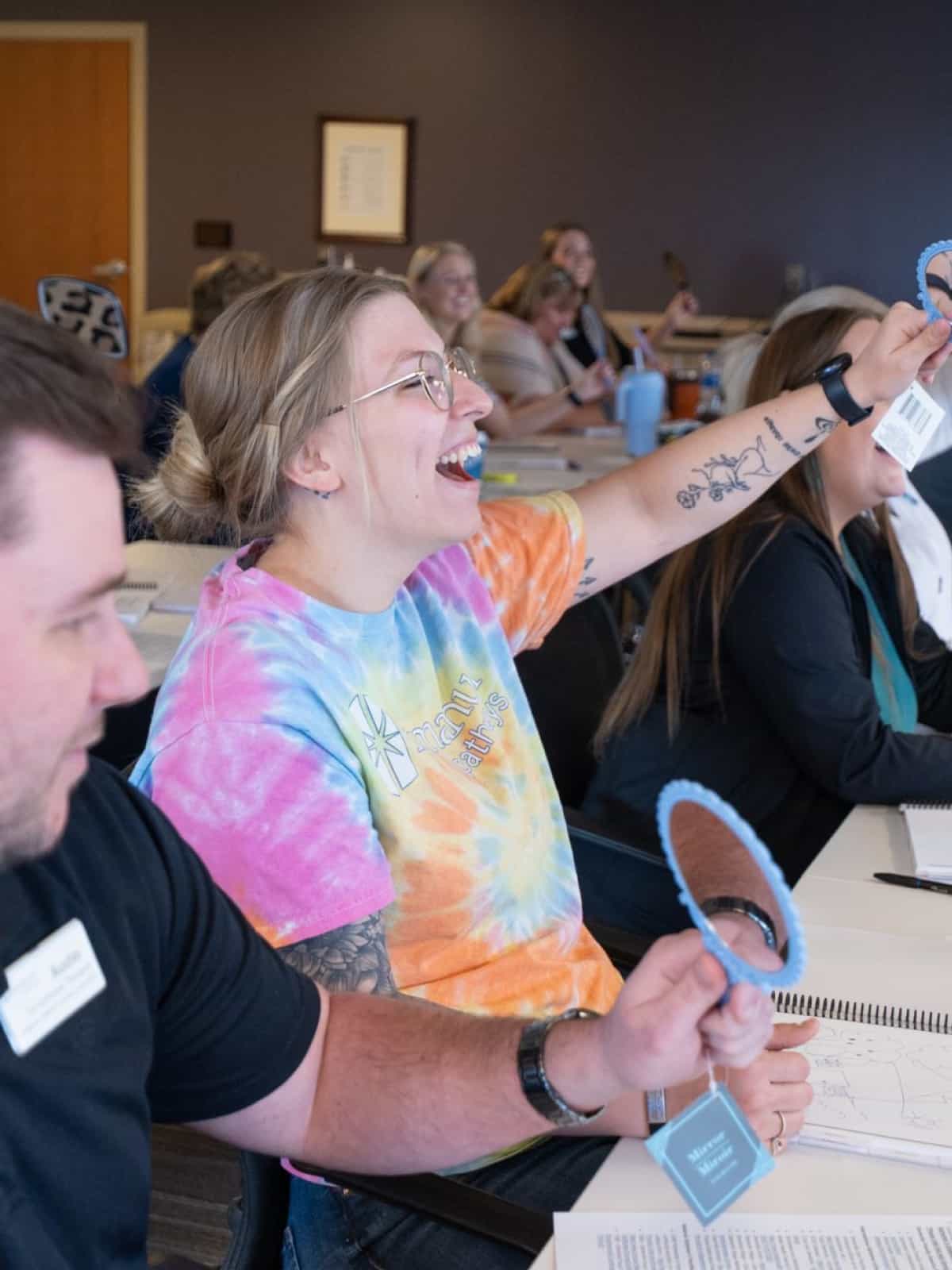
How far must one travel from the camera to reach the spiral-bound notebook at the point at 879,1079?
1.15 meters

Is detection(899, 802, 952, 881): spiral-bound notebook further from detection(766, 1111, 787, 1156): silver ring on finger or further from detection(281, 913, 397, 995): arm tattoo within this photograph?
detection(281, 913, 397, 995): arm tattoo

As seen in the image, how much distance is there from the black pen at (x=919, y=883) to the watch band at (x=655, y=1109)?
1.85 feet

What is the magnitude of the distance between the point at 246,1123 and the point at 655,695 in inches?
49.3

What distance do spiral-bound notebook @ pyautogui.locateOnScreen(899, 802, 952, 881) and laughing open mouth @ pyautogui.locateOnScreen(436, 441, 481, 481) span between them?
0.72 m

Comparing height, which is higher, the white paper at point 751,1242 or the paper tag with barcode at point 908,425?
the paper tag with barcode at point 908,425

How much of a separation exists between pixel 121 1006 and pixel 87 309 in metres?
2.97

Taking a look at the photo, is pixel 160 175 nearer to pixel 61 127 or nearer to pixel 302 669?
pixel 61 127

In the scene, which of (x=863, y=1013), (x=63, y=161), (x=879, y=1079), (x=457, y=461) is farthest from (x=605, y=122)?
(x=879, y=1079)

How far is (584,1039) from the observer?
41.9 inches

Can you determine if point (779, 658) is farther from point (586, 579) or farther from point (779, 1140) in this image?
point (779, 1140)

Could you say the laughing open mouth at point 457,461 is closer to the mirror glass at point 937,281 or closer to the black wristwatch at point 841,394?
the black wristwatch at point 841,394

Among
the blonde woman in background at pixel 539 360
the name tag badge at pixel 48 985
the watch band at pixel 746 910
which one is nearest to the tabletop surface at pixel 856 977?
the watch band at pixel 746 910

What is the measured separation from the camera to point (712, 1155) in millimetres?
993

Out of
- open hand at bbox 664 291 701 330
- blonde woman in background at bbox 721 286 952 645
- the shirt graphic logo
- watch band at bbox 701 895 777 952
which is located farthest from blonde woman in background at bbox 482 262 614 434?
watch band at bbox 701 895 777 952
